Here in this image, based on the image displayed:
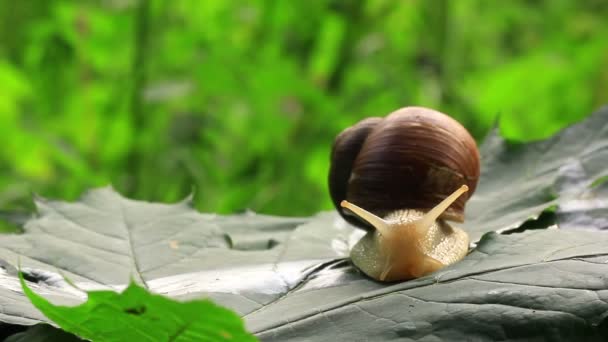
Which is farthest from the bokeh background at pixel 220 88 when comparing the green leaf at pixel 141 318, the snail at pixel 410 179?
the green leaf at pixel 141 318

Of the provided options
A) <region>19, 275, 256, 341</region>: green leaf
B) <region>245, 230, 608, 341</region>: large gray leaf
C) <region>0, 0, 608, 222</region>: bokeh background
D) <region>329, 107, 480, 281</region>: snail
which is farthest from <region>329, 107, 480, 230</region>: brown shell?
<region>0, 0, 608, 222</region>: bokeh background

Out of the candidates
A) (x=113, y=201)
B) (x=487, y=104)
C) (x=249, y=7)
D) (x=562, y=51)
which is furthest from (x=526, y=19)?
(x=113, y=201)

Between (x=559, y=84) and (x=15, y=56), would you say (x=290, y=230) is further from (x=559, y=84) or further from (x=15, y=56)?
(x=559, y=84)

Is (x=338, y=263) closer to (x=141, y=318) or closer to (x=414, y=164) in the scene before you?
(x=414, y=164)

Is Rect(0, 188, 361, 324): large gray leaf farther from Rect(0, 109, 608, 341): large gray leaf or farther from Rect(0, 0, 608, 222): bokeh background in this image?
Rect(0, 0, 608, 222): bokeh background

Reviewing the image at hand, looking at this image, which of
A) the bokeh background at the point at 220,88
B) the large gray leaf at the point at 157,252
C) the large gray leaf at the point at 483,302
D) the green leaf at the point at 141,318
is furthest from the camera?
the bokeh background at the point at 220,88

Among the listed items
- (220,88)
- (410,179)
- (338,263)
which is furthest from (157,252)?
(220,88)

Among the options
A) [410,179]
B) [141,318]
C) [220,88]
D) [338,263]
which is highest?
[220,88]

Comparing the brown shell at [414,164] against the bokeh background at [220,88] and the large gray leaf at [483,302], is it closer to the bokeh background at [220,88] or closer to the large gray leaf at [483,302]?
the large gray leaf at [483,302]
